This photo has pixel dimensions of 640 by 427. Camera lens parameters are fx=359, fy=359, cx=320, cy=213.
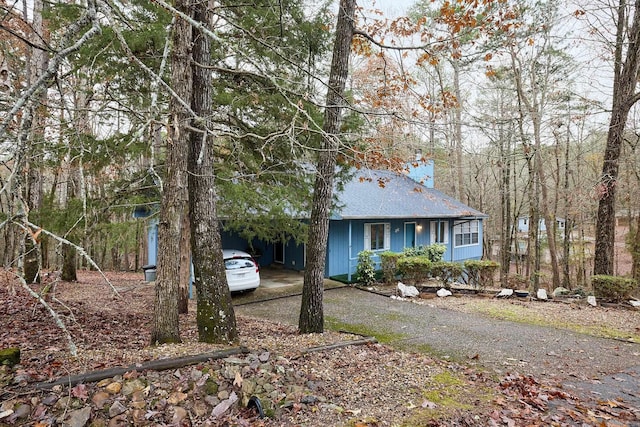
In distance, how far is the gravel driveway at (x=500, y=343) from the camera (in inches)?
187

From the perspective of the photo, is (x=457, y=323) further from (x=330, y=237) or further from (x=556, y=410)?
(x=330, y=237)

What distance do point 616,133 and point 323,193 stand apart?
28.8 feet

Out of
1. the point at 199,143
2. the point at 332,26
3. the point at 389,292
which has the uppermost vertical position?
the point at 332,26

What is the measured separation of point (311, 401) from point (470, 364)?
2907 mm

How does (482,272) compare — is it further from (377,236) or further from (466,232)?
(466,232)

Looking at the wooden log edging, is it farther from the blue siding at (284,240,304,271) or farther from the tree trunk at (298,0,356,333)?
the blue siding at (284,240,304,271)

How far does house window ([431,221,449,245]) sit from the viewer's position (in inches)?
672

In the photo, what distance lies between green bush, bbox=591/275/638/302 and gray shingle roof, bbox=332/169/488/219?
19.7ft

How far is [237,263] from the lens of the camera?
1005 centimetres

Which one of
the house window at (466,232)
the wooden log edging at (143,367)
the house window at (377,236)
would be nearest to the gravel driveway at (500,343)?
the wooden log edging at (143,367)

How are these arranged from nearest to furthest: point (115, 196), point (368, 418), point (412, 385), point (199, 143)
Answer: point (368, 418)
point (412, 385)
point (199, 143)
point (115, 196)

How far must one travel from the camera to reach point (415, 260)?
1175 centimetres

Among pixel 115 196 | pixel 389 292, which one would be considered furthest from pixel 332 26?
pixel 389 292

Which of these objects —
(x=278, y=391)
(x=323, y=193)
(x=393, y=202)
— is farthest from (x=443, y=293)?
(x=278, y=391)
